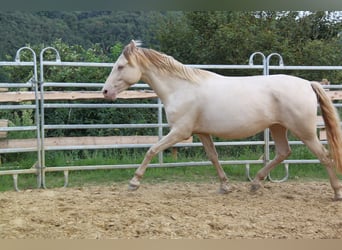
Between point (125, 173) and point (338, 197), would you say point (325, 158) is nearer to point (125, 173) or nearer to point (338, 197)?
point (338, 197)

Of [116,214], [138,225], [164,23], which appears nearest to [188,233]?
[138,225]

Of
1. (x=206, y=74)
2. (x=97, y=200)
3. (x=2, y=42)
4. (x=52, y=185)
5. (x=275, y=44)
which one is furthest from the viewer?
(x=2, y=42)

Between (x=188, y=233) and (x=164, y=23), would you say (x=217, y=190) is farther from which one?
(x=164, y=23)

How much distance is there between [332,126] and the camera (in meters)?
4.46

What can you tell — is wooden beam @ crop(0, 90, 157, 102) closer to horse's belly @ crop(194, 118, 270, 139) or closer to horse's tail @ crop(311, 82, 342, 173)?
horse's belly @ crop(194, 118, 270, 139)

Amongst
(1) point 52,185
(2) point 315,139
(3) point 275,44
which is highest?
(3) point 275,44

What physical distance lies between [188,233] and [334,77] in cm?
857

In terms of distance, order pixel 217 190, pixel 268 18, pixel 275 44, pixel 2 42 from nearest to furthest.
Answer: pixel 217 190 < pixel 275 44 < pixel 268 18 < pixel 2 42

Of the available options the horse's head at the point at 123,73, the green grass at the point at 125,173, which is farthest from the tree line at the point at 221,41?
the horse's head at the point at 123,73

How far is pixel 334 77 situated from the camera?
34.2ft

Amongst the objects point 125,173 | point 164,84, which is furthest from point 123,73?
point 125,173

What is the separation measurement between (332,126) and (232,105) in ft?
3.59

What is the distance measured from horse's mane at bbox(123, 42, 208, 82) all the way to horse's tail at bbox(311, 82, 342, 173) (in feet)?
4.17

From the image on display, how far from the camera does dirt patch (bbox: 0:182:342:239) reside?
3139 millimetres
